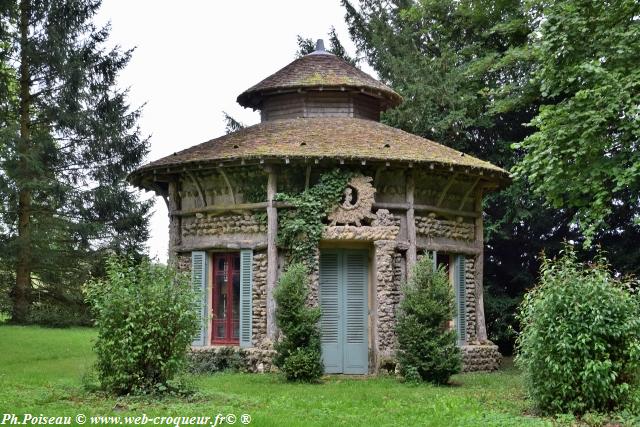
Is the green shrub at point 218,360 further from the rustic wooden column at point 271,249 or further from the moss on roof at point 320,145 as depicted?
the moss on roof at point 320,145

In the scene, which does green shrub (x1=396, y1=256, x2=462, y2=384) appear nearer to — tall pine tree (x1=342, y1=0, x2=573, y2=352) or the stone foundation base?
the stone foundation base

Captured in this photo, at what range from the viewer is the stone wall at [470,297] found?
2052cm

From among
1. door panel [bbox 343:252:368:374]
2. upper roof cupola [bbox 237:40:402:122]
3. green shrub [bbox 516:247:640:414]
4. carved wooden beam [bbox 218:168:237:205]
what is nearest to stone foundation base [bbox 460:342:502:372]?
door panel [bbox 343:252:368:374]

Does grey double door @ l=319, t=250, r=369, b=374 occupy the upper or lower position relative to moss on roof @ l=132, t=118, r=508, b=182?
lower

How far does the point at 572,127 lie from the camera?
55.5 ft

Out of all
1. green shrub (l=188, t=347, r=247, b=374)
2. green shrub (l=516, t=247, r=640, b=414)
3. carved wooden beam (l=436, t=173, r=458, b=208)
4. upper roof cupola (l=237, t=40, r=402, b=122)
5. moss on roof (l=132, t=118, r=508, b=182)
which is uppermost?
upper roof cupola (l=237, t=40, r=402, b=122)

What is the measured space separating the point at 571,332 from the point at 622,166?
6513mm

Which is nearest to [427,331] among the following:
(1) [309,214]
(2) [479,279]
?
(1) [309,214]

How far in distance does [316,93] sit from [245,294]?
6.00 m

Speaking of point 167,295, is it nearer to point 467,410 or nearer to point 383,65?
point 467,410

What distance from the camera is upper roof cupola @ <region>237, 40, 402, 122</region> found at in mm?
21781

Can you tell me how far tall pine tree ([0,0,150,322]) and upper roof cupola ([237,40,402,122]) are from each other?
9.49 m

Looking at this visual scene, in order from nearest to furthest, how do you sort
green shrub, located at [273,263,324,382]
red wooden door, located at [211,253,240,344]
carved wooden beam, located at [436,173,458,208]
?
green shrub, located at [273,263,324,382] < red wooden door, located at [211,253,240,344] < carved wooden beam, located at [436,173,458,208]

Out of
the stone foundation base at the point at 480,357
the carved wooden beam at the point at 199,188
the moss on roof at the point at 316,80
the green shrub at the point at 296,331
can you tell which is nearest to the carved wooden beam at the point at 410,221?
the stone foundation base at the point at 480,357
